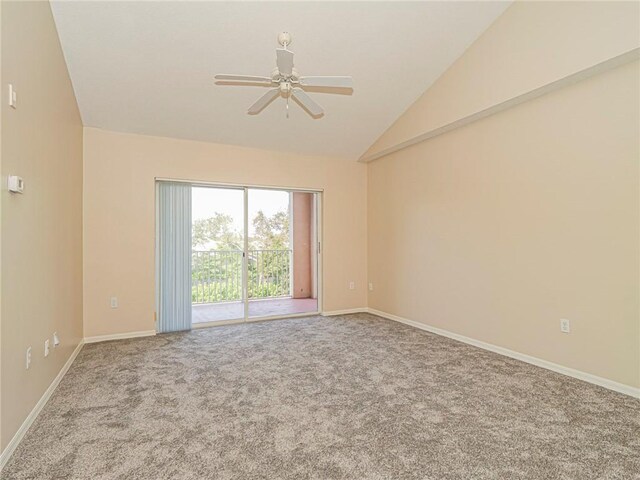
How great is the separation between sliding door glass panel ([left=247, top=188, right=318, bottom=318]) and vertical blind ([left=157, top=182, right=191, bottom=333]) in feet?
3.08

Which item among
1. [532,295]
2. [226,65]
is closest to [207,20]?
[226,65]

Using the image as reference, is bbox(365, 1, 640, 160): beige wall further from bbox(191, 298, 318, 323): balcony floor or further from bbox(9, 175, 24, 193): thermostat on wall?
bbox(9, 175, 24, 193): thermostat on wall

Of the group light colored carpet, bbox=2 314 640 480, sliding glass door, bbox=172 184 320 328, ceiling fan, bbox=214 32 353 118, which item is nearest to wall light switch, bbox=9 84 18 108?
ceiling fan, bbox=214 32 353 118

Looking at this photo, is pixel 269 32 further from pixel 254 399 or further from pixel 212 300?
pixel 212 300

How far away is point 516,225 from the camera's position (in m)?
3.38

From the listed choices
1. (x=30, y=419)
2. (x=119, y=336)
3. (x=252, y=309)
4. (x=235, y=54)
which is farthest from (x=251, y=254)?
(x=30, y=419)

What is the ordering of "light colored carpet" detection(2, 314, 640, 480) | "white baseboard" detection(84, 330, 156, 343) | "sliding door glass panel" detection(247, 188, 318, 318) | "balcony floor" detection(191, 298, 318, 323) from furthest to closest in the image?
"sliding door glass panel" detection(247, 188, 318, 318)
"balcony floor" detection(191, 298, 318, 323)
"white baseboard" detection(84, 330, 156, 343)
"light colored carpet" detection(2, 314, 640, 480)

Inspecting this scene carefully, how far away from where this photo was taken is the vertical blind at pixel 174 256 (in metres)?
4.46

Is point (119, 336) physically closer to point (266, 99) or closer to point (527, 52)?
point (266, 99)

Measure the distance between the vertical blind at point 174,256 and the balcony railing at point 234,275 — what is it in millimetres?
205

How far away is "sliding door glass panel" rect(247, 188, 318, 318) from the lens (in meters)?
5.52

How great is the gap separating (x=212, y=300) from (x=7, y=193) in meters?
3.98

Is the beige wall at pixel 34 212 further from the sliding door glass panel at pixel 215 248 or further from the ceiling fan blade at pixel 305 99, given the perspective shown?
the ceiling fan blade at pixel 305 99

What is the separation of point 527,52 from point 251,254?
4740 millimetres
